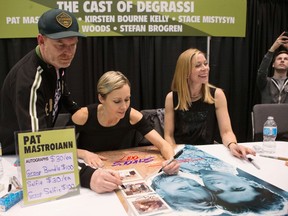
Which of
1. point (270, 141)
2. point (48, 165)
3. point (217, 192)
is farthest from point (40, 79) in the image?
point (270, 141)

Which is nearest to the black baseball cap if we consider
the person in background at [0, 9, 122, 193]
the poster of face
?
the person in background at [0, 9, 122, 193]

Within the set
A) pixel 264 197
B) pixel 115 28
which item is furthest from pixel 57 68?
pixel 115 28

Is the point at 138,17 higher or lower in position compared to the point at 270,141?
higher

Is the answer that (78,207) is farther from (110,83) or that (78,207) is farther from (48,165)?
(110,83)

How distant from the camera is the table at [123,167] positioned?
0.97 metres

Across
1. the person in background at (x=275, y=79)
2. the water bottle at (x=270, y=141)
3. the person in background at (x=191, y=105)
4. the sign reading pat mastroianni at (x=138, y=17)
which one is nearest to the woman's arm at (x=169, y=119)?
the person in background at (x=191, y=105)

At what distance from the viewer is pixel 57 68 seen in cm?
140

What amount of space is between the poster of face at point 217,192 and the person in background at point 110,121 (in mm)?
305

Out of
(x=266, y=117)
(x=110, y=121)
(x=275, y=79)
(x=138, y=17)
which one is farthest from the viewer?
(x=275, y=79)

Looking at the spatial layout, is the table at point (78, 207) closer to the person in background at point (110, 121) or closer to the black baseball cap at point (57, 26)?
the person in background at point (110, 121)

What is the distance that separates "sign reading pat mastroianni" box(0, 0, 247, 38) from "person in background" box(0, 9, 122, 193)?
146 cm

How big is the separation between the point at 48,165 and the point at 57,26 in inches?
24.7

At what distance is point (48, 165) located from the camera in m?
1.01

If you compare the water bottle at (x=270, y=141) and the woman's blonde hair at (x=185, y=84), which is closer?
the water bottle at (x=270, y=141)
